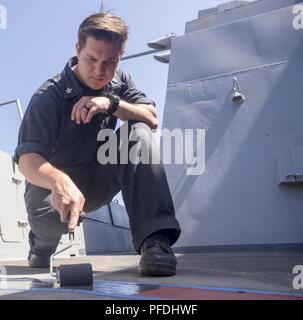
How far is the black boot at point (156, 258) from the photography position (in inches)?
43.3

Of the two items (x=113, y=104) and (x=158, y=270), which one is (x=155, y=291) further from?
(x=113, y=104)

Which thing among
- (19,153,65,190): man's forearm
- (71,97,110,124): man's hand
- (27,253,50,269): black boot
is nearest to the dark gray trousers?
(27,253,50,269): black boot

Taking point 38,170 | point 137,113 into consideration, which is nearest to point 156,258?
point 38,170

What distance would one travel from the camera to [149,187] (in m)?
1.23

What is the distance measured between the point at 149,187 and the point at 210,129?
63.8 inches

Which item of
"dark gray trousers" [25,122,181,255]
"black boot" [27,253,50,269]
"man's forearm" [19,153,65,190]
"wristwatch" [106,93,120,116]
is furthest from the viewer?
"black boot" [27,253,50,269]

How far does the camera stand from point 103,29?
1279mm

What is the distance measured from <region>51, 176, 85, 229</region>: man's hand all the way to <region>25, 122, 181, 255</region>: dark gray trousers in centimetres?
26

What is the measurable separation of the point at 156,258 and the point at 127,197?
227 mm

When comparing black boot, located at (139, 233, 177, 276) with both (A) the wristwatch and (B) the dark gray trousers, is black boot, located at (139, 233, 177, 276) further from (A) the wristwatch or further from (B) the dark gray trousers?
(A) the wristwatch

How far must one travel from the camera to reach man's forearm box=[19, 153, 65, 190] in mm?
1076

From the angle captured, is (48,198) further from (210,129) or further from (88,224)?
(88,224)

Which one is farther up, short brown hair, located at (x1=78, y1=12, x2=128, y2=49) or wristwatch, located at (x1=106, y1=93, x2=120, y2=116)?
short brown hair, located at (x1=78, y1=12, x2=128, y2=49)

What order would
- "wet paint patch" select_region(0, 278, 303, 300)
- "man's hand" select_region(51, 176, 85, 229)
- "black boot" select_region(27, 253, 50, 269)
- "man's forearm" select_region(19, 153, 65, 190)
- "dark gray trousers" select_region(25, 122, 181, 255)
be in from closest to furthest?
1. "wet paint patch" select_region(0, 278, 303, 300)
2. "man's hand" select_region(51, 176, 85, 229)
3. "man's forearm" select_region(19, 153, 65, 190)
4. "dark gray trousers" select_region(25, 122, 181, 255)
5. "black boot" select_region(27, 253, 50, 269)
